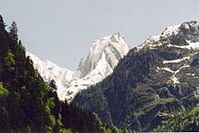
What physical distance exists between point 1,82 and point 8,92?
6610mm

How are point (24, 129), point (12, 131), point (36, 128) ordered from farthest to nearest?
point (36, 128) < point (24, 129) < point (12, 131)

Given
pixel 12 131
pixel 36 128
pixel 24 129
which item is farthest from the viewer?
pixel 36 128

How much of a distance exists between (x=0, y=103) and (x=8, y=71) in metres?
32.8

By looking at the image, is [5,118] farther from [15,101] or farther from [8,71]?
[8,71]

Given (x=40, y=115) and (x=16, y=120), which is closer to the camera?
(x=16, y=120)

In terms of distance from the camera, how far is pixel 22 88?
194 m

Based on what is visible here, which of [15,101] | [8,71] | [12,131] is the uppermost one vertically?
[8,71]

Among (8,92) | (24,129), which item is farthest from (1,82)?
(24,129)

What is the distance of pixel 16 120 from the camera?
172250 millimetres

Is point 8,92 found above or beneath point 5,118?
above

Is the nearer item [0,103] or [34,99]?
[0,103]

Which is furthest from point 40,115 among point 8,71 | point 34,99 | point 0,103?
point 0,103

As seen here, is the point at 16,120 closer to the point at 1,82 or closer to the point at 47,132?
the point at 1,82

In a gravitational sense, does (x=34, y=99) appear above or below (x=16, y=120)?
above
